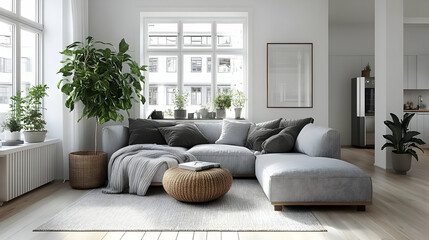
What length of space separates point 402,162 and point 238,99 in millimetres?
2641

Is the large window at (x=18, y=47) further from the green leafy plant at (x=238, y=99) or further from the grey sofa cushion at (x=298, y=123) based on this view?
the grey sofa cushion at (x=298, y=123)

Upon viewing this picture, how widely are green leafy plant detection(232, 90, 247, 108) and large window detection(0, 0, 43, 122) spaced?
117 inches

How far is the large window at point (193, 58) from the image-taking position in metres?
5.54

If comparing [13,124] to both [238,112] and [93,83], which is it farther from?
[238,112]

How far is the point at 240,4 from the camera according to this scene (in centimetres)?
519

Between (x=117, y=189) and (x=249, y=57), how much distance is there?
116 inches

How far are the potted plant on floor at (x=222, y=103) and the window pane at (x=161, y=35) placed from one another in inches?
48.9

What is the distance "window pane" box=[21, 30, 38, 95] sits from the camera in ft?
13.0

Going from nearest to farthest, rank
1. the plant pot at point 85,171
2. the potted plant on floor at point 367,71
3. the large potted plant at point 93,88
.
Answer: the plant pot at point 85,171
the large potted plant at point 93,88
the potted plant on floor at point 367,71

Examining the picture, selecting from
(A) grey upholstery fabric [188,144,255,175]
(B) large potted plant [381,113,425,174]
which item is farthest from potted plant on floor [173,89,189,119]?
(B) large potted plant [381,113,425,174]

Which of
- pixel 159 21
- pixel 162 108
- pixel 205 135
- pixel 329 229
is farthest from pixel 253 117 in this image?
pixel 329 229

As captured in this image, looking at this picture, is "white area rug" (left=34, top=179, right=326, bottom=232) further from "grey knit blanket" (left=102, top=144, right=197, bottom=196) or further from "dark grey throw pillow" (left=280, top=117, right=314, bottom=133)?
"dark grey throw pillow" (left=280, top=117, right=314, bottom=133)

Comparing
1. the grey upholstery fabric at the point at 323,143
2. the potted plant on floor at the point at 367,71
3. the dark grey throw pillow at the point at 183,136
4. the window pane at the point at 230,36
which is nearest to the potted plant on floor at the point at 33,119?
the dark grey throw pillow at the point at 183,136

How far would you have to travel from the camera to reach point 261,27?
5184 millimetres
